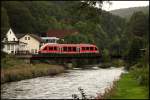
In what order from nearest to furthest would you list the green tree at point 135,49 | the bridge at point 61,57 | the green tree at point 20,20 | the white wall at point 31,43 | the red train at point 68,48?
the white wall at point 31,43 < the red train at point 68,48 < the bridge at point 61,57 < the green tree at point 20,20 < the green tree at point 135,49

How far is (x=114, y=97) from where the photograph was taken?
1548 inches

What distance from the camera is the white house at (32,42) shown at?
10945mm

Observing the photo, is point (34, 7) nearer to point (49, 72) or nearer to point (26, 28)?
point (26, 28)

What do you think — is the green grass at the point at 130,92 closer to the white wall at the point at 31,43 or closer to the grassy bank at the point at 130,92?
the grassy bank at the point at 130,92

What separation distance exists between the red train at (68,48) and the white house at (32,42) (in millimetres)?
214

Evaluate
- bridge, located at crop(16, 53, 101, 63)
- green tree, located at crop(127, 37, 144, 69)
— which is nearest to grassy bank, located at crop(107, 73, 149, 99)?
green tree, located at crop(127, 37, 144, 69)

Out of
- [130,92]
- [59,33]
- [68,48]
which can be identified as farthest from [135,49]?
[130,92]

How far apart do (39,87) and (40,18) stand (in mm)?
56521

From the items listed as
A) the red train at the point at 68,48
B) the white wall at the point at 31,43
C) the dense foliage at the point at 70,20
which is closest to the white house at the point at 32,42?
the white wall at the point at 31,43

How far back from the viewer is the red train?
1119 centimetres

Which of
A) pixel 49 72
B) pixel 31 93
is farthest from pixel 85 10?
pixel 49 72

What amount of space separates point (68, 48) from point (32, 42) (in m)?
1.19

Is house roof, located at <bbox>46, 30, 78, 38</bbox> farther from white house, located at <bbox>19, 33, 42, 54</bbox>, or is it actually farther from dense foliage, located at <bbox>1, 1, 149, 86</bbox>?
white house, located at <bbox>19, 33, 42, 54</bbox>

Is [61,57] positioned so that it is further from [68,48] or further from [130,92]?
[130,92]
